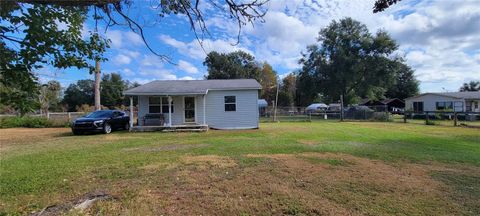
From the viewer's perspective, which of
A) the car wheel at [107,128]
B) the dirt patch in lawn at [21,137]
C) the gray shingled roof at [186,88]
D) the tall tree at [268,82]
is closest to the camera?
the dirt patch in lawn at [21,137]

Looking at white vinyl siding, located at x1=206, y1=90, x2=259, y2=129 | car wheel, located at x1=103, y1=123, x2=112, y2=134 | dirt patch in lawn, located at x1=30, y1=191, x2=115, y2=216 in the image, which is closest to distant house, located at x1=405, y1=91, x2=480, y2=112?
white vinyl siding, located at x1=206, y1=90, x2=259, y2=129

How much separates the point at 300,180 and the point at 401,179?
74.0 inches

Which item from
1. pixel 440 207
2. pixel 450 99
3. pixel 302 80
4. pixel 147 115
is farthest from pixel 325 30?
pixel 440 207

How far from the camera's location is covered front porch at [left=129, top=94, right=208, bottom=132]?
19406 mm

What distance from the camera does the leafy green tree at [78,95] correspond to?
6297cm

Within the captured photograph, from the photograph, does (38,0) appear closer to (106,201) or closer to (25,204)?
(106,201)

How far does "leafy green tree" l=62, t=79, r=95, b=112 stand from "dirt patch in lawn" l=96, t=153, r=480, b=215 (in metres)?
62.7

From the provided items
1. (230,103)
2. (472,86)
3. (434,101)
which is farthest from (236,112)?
(472,86)

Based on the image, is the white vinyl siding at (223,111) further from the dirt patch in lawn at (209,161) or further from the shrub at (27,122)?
the dirt patch in lawn at (209,161)

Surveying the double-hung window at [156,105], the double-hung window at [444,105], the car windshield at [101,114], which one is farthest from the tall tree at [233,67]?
the car windshield at [101,114]

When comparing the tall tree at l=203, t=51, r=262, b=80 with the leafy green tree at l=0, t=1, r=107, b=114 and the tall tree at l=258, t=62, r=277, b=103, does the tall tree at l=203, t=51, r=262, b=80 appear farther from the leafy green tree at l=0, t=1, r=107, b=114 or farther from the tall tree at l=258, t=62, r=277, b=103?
the leafy green tree at l=0, t=1, r=107, b=114

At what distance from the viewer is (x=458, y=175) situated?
6383mm

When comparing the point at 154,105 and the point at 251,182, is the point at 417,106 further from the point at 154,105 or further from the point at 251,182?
the point at 251,182

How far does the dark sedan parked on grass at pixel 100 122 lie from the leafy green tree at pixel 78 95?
48.1m
